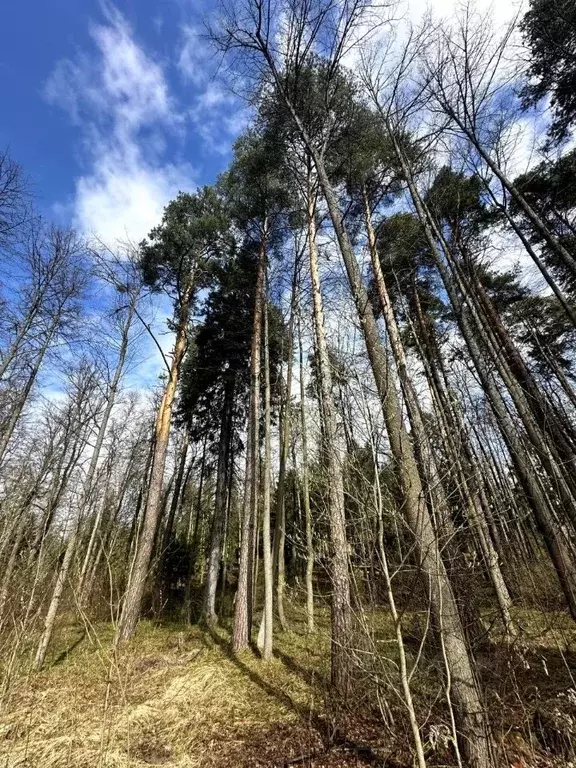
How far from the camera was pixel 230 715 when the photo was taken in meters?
4.46

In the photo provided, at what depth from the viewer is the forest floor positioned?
3.15 metres

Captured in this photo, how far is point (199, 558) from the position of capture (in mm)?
16000

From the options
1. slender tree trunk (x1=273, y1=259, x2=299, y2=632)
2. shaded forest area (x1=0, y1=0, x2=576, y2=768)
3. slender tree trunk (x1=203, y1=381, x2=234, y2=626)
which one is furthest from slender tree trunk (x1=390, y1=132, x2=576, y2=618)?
slender tree trunk (x1=203, y1=381, x2=234, y2=626)

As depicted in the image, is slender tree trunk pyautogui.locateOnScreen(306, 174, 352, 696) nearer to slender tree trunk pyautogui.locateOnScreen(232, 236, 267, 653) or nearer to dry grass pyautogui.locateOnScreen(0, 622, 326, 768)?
dry grass pyautogui.locateOnScreen(0, 622, 326, 768)

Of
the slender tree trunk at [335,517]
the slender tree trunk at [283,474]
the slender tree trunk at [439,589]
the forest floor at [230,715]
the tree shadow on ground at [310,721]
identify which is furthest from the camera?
the slender tree trunk at [283,474]

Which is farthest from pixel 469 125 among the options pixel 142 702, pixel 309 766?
pixel 142 702

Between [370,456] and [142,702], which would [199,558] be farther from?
[370,456]

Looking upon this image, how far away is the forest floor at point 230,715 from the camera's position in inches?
124

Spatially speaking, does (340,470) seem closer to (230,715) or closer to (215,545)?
(230,715)

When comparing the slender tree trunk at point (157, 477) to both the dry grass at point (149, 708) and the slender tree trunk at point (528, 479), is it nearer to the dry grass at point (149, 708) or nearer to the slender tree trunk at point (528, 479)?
the dry grass at point (149, 708)

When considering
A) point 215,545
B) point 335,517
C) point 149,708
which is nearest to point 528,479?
point 335,517

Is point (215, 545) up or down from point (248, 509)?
down

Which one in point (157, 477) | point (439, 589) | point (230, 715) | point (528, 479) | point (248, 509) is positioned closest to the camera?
point (439, 589)

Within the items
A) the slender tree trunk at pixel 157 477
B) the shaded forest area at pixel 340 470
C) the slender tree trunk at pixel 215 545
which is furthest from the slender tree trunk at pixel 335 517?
the slender tree trunk at pixel 215 545
